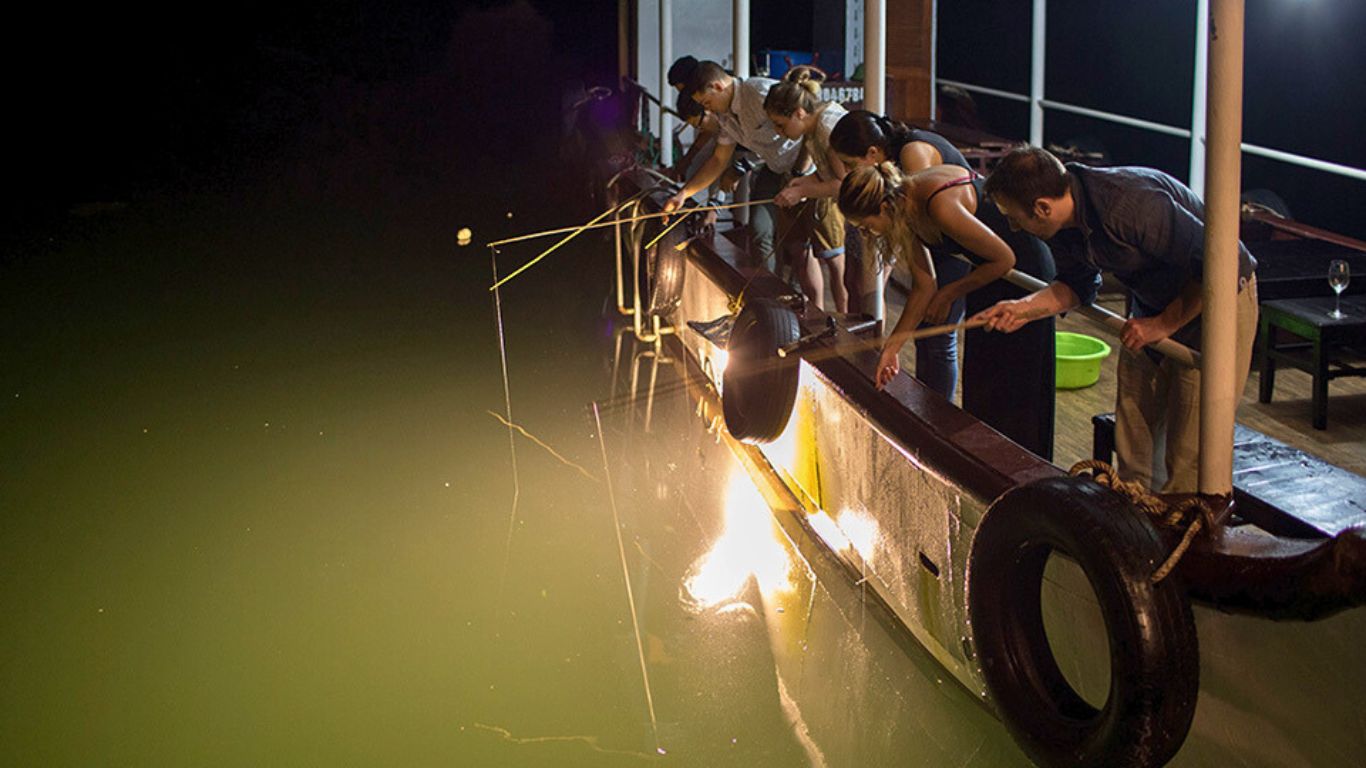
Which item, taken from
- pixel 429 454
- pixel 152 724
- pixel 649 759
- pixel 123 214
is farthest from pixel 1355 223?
pixel 123 214

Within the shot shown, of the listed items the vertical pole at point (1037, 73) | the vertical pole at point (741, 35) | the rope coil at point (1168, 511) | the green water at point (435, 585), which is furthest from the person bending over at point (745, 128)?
the rope coil at point (1168, 511)

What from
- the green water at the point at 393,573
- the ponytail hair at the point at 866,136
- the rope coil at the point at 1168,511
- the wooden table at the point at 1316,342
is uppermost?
the ponytail hair at the point at 866,136

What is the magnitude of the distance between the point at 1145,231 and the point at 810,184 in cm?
269

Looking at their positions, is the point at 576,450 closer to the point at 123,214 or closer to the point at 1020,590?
the point at 1020,590

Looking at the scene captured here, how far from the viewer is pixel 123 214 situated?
1491 centimetres

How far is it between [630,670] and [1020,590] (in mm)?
1687

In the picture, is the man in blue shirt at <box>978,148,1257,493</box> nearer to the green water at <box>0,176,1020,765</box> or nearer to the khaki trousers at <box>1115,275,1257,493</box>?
the khaki trousers at <box>1115,275,1257,493</box>

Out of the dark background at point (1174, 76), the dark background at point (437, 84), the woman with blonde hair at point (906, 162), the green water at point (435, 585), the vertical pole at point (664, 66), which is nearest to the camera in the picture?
the green water at point (435, 585)

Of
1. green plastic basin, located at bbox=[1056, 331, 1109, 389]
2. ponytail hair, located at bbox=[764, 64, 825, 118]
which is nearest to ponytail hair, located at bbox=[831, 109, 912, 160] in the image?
ponytail hair, located at bbox=[764, 64, 825, 118]

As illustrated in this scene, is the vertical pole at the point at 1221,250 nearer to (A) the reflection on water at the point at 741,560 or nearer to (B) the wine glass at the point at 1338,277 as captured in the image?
(A) the reflection on water at the point at 741,560

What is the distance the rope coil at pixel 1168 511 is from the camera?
299 cm

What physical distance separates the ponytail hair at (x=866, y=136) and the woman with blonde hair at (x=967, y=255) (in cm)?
33

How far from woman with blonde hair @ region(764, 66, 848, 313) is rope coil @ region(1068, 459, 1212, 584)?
96.6 inches

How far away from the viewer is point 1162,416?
13.5 feet
